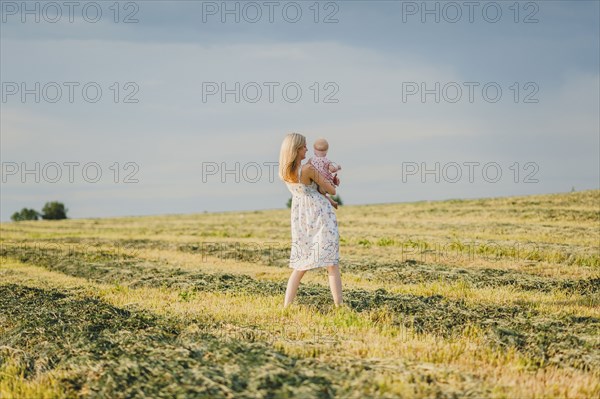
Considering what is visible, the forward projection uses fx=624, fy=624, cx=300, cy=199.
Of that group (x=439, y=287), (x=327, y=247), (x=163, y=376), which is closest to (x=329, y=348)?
(x=163, y=376)

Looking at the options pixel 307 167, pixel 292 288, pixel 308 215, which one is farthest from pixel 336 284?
pixel 307 167

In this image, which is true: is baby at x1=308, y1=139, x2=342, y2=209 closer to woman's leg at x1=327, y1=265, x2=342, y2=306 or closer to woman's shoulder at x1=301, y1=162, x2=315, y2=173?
woman's shoulder at x1=301, y1=162, x2=315, y2=173

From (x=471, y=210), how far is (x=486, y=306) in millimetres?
31170

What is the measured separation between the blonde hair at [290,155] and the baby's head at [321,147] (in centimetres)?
22

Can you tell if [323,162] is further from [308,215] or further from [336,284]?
[336,284]

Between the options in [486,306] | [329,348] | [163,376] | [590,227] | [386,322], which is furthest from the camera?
[590,227]

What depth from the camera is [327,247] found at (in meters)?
10.3

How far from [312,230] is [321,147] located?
139 cm

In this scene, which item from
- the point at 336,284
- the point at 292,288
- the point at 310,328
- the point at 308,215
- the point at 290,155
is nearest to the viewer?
the point at 310,328

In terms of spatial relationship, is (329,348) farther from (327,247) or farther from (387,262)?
(387,262)

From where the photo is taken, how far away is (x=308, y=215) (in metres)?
10.4

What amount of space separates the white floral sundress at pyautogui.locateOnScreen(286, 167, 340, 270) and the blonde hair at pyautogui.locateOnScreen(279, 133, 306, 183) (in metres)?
0.15

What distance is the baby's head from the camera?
403 inches

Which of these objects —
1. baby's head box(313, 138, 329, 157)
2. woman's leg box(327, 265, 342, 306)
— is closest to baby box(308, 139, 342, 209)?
baby's head box(313, 138, 329, 157)
